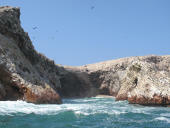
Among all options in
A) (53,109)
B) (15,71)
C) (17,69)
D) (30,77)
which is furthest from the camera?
(30,77)

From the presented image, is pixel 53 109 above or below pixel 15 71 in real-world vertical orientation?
below

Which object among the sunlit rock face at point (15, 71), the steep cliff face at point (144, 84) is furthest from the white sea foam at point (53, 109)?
the steep cliff face at point (144, 84)

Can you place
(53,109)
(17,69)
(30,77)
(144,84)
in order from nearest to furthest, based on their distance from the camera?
(53,109) → (17,69) → (30,77) → (144,84)

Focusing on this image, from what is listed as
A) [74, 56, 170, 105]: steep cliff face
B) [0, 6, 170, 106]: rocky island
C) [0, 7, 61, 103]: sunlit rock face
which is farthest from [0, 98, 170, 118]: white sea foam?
[74, 56, 170, 105]: steep cliff face

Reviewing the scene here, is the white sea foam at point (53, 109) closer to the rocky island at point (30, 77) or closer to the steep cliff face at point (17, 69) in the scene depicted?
the steep cliff face at point (17, 69)

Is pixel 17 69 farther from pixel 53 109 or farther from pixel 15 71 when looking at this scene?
pixel 53 109

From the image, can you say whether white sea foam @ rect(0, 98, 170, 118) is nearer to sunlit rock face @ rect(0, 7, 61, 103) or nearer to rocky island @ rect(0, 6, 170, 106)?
sunlit rock face @ rect(0, 7, 61, 103)

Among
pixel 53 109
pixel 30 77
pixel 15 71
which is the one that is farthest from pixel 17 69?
pixel 53 109

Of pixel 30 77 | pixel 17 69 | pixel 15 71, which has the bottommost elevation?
pixel 30 77

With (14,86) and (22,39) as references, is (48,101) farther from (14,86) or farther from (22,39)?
(22,39)

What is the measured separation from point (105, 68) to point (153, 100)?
35.0 meters

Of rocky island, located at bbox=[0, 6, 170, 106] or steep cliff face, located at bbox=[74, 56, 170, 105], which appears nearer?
rocky island, located at bbox=[0, 6, 170, 106]

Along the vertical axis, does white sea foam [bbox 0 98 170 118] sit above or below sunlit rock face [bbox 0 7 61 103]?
below

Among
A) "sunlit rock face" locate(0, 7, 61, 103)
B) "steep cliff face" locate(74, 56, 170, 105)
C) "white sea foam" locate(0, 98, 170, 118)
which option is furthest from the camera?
"steep cliff face" locate(74, 56, 170, 105)
